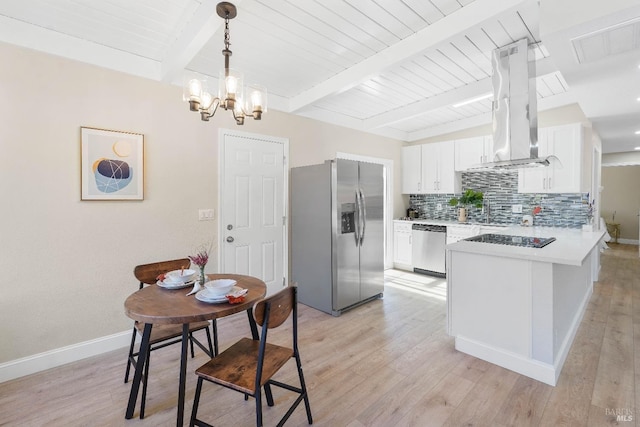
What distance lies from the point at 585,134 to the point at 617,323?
252 cm

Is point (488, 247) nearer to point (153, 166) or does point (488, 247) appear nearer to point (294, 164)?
point (294, 164)

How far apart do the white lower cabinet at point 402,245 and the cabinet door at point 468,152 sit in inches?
52.0

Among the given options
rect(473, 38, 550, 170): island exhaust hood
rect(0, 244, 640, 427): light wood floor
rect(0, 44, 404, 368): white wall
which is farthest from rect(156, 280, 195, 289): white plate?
rect(473, 38, 550, 170): island exhaust hood

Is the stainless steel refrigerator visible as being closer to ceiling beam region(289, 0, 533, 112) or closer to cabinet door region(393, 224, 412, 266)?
ceiling beam region(289, 0, 533, 112)

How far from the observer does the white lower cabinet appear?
17.8 ft

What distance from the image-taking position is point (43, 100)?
2.39 m

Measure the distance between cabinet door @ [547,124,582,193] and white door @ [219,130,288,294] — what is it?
3645 millimetres

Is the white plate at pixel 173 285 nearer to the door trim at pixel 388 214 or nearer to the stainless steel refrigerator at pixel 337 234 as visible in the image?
the stainless steel refrigerator at pixel 337 234

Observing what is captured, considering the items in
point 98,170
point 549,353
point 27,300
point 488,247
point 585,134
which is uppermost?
point 585,134

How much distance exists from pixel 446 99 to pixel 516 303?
261cm

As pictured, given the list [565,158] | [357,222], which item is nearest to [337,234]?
[357,222]

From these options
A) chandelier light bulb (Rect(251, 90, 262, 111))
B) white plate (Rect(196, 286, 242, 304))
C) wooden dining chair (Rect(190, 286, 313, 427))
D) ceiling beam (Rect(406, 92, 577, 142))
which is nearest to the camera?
wooden dining chair (Rect(190, 286, 313, 427))

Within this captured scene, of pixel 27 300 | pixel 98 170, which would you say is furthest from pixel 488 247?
pixel 27 300

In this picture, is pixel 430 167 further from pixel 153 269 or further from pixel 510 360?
pixel 153 269
